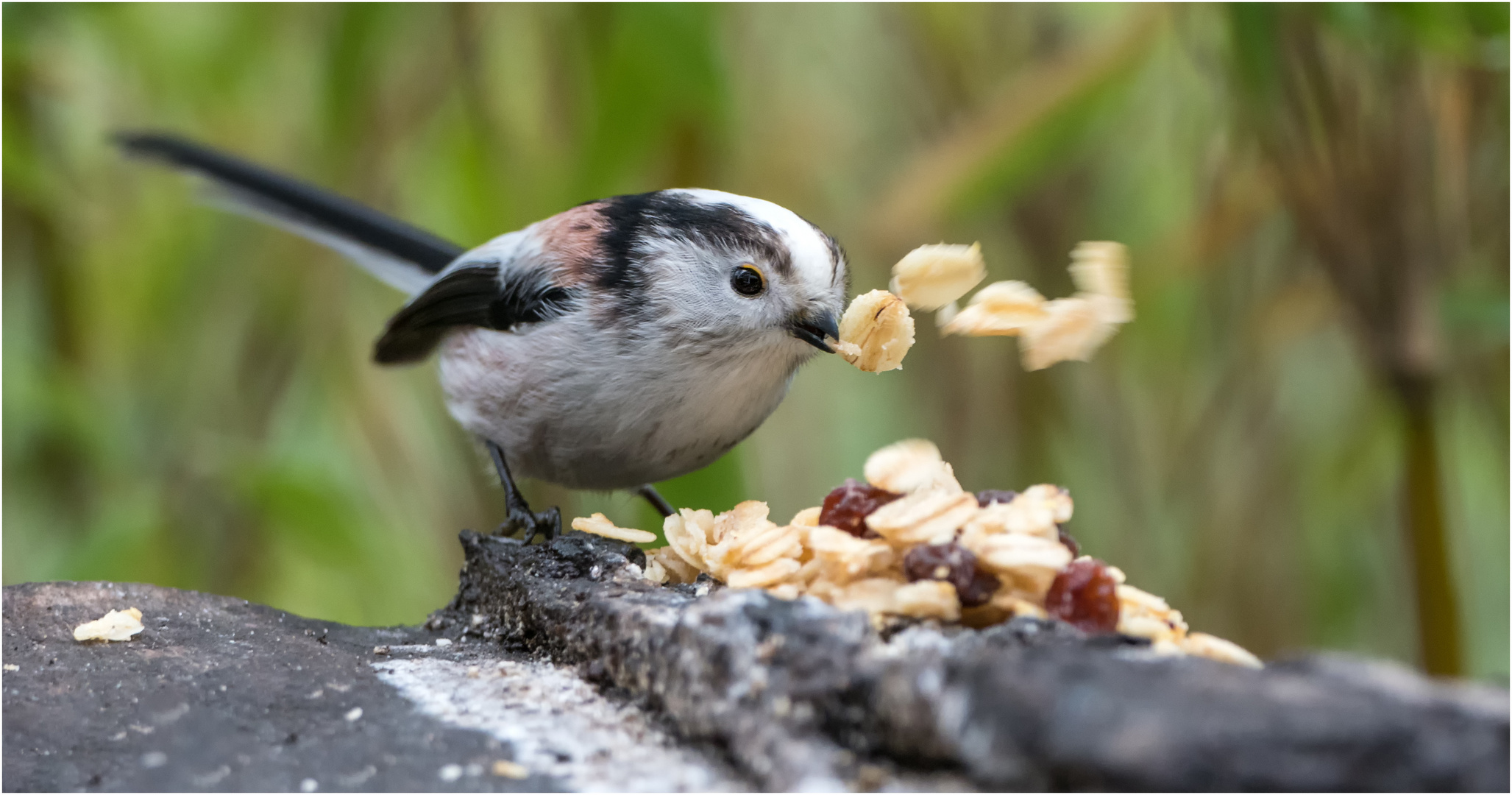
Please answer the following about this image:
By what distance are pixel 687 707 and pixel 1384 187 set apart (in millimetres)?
2023

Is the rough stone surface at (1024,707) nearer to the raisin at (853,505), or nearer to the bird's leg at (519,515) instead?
the raisin at (853,505)

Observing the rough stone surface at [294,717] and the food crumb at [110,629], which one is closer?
the rough stone surface at [294,717]

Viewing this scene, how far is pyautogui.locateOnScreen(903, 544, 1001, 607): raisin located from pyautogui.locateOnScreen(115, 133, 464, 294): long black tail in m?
1.70

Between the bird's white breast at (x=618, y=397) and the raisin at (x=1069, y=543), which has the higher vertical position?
the bird's white breast at (x=618, y=397)

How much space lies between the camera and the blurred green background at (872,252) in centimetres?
262

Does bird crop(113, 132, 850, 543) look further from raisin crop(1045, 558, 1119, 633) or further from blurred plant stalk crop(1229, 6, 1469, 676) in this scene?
blurred plant stalk crop(1229, 6, 1469, 676)


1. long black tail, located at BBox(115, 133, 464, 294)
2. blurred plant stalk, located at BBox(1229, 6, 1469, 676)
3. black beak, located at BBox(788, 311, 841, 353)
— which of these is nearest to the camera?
black beak, located at BBox(788, 311, 841, 353)

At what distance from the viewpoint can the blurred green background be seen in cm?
262

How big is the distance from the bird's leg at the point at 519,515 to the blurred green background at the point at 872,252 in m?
0.51

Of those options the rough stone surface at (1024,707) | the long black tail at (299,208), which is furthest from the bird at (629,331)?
the rough stone surface at (1024,707)

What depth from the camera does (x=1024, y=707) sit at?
1.04 m

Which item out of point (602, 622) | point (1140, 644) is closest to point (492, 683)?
point (602, 622)

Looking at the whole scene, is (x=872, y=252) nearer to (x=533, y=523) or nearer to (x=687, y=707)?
(x=533, y=523)

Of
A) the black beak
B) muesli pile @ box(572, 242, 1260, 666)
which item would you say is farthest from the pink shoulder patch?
muesli pile @ box(572, 242, 1260, 666)
